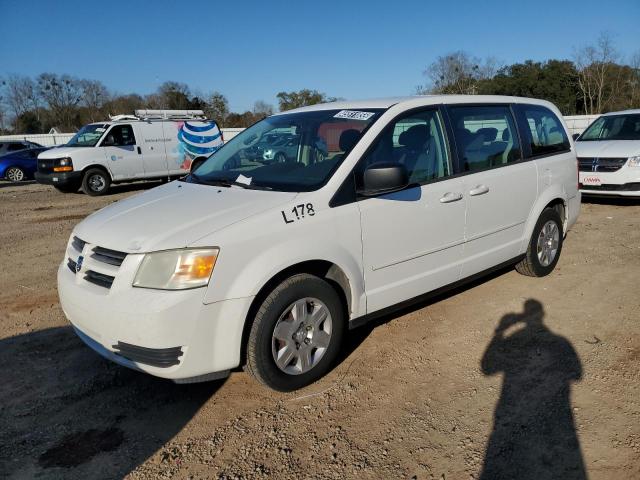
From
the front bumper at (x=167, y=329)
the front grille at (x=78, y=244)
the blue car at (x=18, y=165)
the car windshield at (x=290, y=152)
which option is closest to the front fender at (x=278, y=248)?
the front bumper at (x=167, y=329)

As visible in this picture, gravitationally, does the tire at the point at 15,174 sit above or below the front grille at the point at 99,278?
above

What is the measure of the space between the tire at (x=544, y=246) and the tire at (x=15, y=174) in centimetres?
2019

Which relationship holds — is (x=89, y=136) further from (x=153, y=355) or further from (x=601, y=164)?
(x=153, y=355)

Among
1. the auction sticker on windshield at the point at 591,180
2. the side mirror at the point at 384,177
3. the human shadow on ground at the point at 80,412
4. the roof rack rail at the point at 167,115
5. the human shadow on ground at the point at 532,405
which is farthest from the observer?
the roof rack rail at the point at 167,115

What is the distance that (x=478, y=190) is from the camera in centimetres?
416

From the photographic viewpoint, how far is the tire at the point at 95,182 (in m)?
13.5

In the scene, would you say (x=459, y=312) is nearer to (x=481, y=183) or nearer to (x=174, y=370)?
(x=481, y=183)

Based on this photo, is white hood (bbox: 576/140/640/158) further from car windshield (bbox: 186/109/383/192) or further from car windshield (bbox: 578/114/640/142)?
Answer: car windshield (bbox: 186/109/383/192)

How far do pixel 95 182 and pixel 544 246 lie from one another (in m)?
12.1

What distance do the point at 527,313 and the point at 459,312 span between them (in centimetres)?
59

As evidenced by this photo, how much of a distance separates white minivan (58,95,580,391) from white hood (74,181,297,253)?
0.01 m

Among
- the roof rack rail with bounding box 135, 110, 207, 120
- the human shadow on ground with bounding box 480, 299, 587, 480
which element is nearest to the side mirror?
the human shadow on ground with bounding box 480, 299, 587, 480

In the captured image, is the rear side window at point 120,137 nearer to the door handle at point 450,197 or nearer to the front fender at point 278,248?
the door handle at point 450,197

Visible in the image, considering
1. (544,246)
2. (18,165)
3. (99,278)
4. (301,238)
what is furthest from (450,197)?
(18,165)
